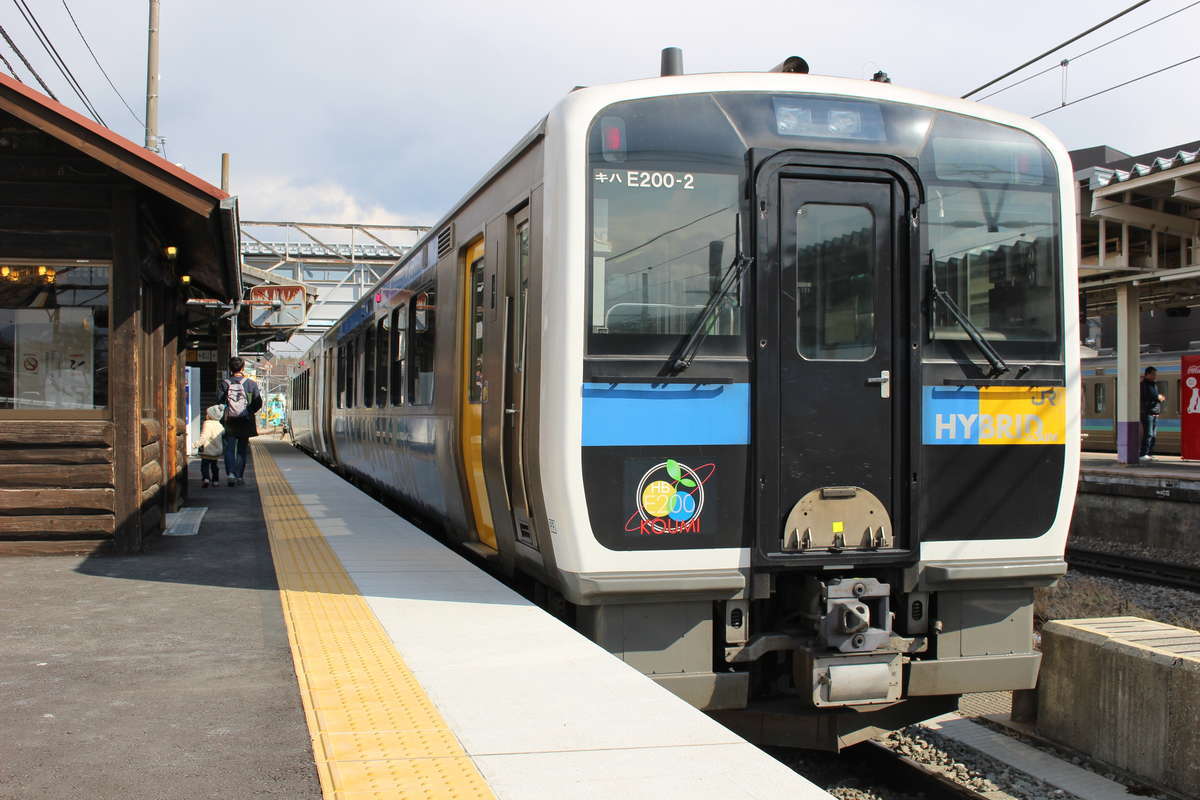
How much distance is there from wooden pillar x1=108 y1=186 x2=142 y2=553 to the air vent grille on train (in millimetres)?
2105

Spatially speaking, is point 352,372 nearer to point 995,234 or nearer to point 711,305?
point 711,305

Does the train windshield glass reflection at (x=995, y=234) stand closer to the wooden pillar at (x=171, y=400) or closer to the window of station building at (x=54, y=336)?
the window of station building at (x=54, y=336)

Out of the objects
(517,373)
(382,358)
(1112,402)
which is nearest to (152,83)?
(382,358)

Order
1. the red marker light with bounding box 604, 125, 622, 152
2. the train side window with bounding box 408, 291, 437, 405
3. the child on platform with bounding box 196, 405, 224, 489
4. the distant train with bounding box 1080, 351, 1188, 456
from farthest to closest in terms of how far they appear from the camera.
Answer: the distant train with bounding box 1080, 351, 1188, 456 → the child on platform with bounding box 196, 405, 224, 489 → the train side window with bounding box 408, 291, 437, 405 → the red marker light with bounding box 604, 125, 622, 152

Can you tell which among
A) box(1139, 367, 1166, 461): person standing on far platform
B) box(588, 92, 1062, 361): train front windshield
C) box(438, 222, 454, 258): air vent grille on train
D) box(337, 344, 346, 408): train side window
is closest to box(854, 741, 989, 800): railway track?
box(588, 92, 1062, 361): train front windshield

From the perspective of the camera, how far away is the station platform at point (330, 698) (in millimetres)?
3275

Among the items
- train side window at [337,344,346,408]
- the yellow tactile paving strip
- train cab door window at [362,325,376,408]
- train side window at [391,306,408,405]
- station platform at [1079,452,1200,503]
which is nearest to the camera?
the yellow tactile paving strip

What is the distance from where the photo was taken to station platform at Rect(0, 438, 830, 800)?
328 centimetres

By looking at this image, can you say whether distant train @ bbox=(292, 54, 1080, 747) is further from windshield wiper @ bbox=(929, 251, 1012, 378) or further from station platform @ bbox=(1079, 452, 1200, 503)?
station platform @ bbox=(1079, 452, 1200, 503)

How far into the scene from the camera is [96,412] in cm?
759

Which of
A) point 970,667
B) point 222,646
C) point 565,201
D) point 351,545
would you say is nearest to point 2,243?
point 351,545

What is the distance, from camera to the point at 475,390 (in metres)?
6.81

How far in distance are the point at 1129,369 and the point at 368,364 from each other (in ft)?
40.8

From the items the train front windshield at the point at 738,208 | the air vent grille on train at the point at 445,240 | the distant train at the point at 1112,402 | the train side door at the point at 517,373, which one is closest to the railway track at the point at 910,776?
the train front windshield at the point at 738,208
